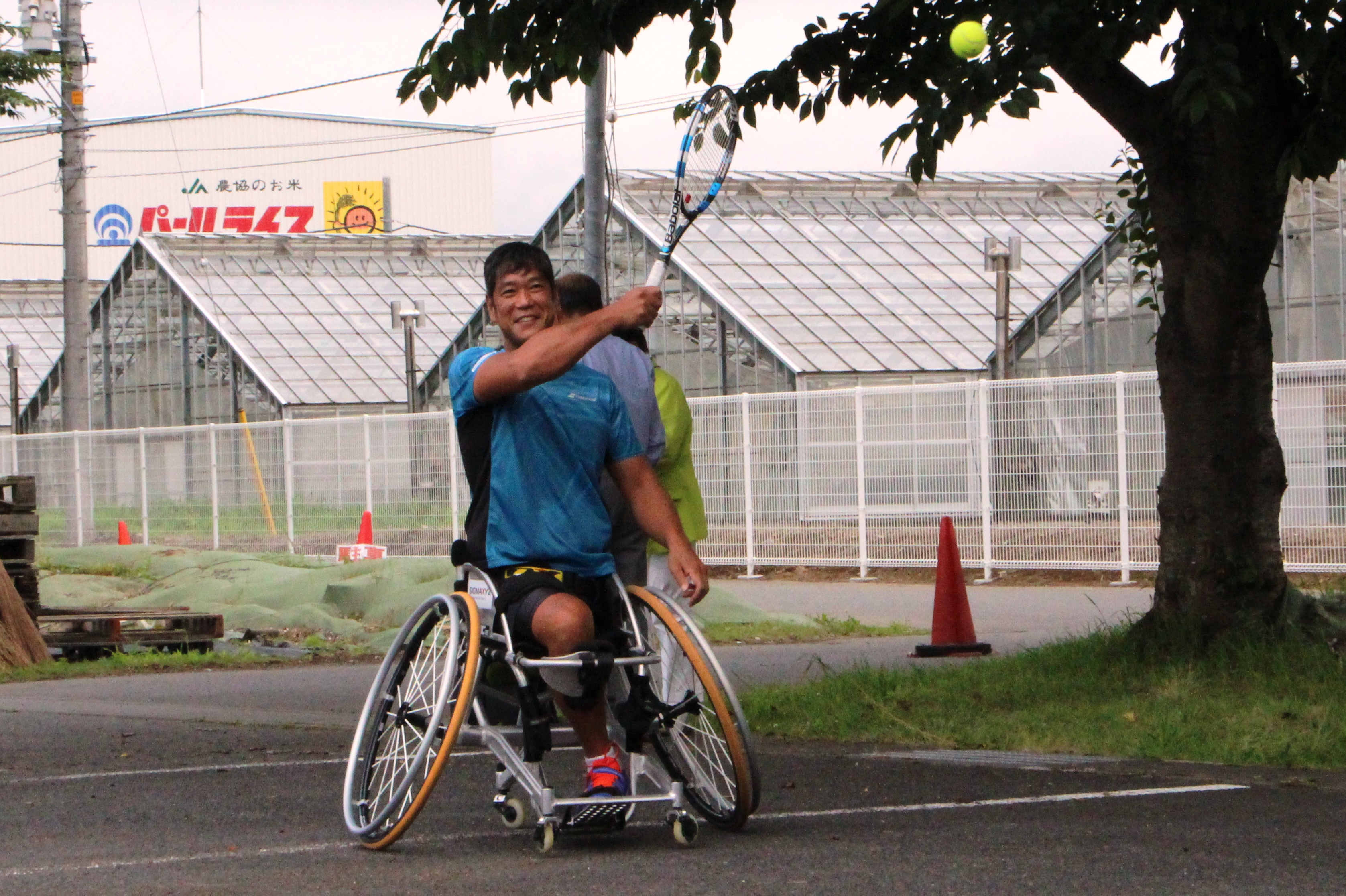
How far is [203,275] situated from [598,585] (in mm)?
36951

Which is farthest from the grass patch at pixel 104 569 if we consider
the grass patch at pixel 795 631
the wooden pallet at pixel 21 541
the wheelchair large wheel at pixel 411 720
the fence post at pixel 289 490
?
the wheelchair large wheel at pixel 411 720

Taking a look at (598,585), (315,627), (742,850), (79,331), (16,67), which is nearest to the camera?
(742,850)

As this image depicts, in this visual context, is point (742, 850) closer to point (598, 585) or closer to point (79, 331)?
point (598, 585)

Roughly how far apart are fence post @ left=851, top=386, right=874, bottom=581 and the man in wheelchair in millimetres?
14425

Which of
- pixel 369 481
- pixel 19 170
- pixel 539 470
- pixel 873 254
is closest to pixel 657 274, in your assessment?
pixel 539 470

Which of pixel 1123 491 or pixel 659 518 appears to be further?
pixel 1123 491

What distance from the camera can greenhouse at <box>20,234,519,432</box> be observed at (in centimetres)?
3794

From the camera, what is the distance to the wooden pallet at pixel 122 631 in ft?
40.3

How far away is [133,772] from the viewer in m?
6.82

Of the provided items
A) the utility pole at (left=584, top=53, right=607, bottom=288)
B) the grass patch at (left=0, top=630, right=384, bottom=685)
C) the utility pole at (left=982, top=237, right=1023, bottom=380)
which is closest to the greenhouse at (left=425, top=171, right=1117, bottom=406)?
the utility pole at (left=982, top=237, right=1023, bottom=380)

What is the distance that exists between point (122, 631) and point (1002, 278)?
48.9 feet

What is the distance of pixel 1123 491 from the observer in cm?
1759

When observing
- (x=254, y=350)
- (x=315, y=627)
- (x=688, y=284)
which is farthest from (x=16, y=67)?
(x=254, y=350)

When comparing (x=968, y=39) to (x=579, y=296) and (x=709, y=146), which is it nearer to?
(x=709, y=146)
